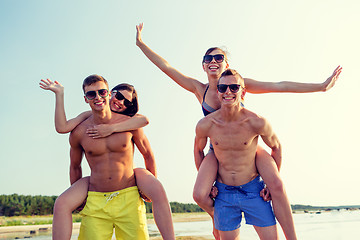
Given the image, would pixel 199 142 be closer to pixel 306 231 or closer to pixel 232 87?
pixel 232 87

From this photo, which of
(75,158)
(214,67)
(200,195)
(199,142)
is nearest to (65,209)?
(75,158)

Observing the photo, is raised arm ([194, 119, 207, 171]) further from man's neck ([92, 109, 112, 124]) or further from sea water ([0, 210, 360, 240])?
sea water ([0, 210, 360, 240])

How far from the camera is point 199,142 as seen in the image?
582 cm

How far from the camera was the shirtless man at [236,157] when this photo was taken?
17.9ft

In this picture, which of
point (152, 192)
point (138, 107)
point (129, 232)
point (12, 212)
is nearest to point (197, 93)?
point (138, 107)

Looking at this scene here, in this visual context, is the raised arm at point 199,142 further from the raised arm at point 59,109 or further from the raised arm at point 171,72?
the raised arm at point 59,109

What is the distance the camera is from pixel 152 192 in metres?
5.59

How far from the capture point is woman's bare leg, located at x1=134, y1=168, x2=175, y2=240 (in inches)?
218

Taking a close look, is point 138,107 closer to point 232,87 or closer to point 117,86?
point 117,86

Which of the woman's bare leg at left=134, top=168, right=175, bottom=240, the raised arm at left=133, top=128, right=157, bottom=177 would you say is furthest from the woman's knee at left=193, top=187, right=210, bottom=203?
the raised arm at left=133, top=128, right=157, bottom=177

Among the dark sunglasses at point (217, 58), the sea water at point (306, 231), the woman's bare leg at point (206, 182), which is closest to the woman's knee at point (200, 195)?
the woman's bare leg at point (206, 182)

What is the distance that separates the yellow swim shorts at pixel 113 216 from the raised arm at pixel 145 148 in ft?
1.75

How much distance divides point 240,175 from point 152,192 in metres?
1.28

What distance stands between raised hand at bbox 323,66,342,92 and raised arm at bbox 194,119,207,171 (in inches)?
78.8
